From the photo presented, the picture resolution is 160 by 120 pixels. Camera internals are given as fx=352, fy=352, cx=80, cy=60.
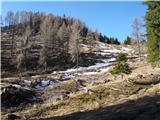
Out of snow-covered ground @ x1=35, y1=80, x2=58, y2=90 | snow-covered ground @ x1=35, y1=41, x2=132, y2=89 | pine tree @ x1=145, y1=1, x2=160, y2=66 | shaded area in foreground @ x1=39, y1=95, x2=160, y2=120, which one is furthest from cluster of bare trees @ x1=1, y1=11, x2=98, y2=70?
shaded area in foreground @ x1=39, y1=95, x2=160, y2=120

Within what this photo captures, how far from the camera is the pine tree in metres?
39.0

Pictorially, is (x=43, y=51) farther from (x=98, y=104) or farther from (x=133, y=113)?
(x=133, y=113)

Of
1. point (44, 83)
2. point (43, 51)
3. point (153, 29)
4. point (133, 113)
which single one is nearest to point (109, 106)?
point (133, 113)

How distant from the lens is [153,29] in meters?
39.6

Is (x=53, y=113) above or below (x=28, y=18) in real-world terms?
below

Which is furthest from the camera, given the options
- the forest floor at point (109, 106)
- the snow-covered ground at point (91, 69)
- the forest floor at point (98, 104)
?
the snow-covered ground at point (91, 69)

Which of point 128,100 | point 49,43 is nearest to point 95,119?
point 128,100

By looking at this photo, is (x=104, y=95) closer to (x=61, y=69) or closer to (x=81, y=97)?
(x=81, y=97)

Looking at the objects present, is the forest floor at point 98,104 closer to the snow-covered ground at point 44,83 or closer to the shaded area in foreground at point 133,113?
the shaded area in foreground at point 133,113

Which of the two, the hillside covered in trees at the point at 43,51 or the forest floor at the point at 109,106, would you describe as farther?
the hillside covered in trees at the point at 43,51

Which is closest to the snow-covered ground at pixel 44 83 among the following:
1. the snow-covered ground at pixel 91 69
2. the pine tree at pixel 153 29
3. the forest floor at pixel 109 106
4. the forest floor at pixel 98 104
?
the snow-covered ground at pixel 91 69

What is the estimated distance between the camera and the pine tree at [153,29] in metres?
39.0

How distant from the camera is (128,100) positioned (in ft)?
99.4

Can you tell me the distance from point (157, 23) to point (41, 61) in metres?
60.9
